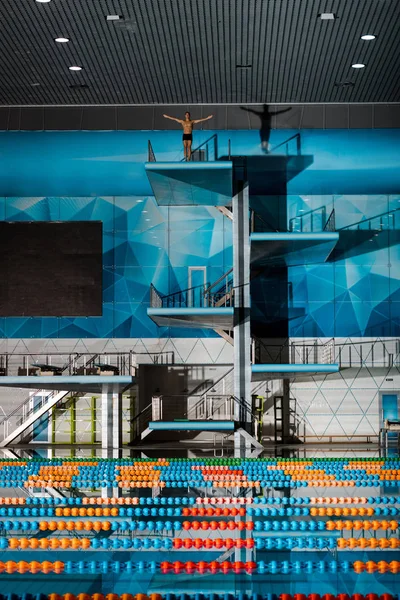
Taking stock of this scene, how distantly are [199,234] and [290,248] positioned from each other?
396 cm

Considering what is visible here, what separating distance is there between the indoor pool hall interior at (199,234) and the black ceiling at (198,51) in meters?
0.07

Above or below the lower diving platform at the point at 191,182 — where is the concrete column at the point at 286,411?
below

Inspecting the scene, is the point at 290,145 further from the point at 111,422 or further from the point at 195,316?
the point at 111,422

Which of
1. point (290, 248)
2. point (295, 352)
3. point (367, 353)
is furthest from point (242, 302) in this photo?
point (367, 353)

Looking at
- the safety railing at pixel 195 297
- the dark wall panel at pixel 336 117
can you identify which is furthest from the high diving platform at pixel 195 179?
the dark wall panel at pixel 336 117

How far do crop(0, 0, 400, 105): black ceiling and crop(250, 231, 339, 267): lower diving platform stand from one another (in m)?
3.81

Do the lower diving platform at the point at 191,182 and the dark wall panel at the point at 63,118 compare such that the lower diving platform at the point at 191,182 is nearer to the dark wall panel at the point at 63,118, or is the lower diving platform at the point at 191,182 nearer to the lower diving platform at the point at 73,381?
the dark wall panel at the point at 63,118

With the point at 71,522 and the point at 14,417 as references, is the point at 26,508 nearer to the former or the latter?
the point at 71,522

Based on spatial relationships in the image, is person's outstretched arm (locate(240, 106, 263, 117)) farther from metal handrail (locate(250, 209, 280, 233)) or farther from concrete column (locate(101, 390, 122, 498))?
concrete column (locate(101, 390, 122, 498))

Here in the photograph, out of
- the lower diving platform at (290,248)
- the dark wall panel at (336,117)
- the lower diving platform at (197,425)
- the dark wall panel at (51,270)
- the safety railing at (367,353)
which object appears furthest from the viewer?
the dark wall panel at (51,270)

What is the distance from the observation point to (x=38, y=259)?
84.9 ft

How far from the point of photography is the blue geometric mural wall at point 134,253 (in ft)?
84.7

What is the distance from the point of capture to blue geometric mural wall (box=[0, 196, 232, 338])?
84.7ft

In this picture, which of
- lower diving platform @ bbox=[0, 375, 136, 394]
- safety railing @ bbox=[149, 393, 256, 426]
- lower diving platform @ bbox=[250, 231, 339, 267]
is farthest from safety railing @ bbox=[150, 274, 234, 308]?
lower diving platform @ bbox=[0, 375, 136, 394]
